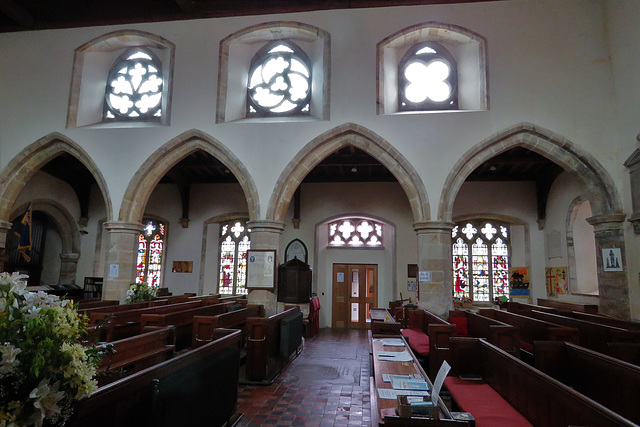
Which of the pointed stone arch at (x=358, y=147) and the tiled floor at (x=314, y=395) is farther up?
the pointed stone arch at (x=358, y=147)

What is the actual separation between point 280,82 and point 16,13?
18.0ft

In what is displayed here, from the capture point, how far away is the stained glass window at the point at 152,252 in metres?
11.0

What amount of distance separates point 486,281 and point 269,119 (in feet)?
22.2

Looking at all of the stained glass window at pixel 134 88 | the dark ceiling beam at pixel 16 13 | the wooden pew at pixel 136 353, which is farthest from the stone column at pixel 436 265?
the dark ceiling beam at pixel 16 13

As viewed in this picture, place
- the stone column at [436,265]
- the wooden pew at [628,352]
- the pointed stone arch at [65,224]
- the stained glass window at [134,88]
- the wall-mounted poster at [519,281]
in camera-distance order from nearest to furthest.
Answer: the wooden pew at [628,352] → the stone column at [436,265] → the stained glass window at [134,88] → the wall-mounted poster at [519,281] → the pointed stone arch at [65,224]

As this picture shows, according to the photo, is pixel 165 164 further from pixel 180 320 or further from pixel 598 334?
pixel 598 334

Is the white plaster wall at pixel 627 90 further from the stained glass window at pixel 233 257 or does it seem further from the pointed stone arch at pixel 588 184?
the stained glass window at pixel 233 257

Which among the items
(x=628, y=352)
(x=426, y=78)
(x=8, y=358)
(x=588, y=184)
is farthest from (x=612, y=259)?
(x=8, y=358)

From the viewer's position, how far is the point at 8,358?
139 cm

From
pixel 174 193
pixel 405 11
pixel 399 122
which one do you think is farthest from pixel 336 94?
pixel 174 193

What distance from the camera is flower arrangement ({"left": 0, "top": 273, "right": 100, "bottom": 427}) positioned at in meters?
1.40

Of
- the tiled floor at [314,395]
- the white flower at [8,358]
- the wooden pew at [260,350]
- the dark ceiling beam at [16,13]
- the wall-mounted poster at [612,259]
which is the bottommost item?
the tiled floor at [314,395]

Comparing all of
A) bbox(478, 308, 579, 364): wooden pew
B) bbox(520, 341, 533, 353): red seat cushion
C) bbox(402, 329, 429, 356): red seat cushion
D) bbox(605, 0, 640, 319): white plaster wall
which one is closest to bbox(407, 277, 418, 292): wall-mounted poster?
bbox(402, 329, 429, 356): red seat cushion

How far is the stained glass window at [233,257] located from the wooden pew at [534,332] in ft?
22.6
